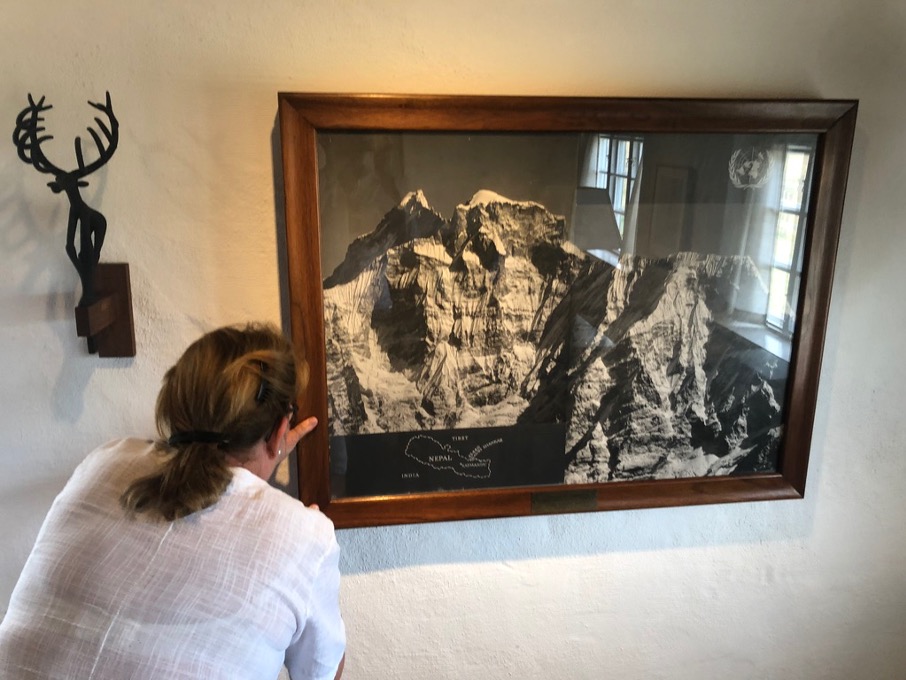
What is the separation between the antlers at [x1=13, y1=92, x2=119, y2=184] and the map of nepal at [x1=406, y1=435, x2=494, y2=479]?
0.67 m

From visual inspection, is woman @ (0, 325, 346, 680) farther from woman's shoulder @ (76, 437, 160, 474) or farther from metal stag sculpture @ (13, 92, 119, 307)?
metal stag sculpture @ (13, 92, 119, 307)

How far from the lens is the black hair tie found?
95cm

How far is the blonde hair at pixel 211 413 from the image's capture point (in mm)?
909

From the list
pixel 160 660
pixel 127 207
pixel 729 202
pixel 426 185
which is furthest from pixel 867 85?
pixel 160 660

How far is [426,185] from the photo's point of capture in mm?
1139

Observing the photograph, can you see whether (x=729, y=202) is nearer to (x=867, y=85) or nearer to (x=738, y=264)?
(x=738, y=264)

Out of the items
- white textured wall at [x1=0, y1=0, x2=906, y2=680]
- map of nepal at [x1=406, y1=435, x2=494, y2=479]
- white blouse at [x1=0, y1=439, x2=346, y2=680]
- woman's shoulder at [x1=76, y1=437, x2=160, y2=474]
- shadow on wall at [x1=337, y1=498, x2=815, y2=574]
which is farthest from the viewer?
shadow on wall at [x1=337, y1=498, x2=815, y2=574]

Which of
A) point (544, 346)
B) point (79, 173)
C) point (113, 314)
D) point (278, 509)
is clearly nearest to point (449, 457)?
point (544, 346)

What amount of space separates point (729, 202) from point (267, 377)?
0.85 m

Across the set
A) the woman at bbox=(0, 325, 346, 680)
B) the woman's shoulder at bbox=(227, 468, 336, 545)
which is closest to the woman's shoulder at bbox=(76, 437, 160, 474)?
the woman at bbox=(0, 325, 346, 680)

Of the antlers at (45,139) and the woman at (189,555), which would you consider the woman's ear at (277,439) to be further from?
the antlers at (45,139)

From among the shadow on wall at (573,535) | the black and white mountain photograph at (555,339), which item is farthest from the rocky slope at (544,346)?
the shadow on wall at (573,535)

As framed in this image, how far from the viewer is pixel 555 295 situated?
3.97 ft

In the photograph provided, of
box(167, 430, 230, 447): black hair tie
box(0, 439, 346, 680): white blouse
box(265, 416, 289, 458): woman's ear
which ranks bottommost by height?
box(0, 439, 346, 680): white blouse
